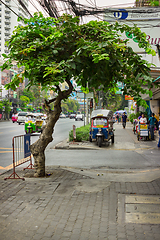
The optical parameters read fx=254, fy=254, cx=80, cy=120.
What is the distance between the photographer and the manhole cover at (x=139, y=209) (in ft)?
14.5

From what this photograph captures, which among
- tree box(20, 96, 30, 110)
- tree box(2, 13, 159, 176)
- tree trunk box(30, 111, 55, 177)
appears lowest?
tree trunk box(30, 111, 55, 177)

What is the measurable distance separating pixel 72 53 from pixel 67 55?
0.22m

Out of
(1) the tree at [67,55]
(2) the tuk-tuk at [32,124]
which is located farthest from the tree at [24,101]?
(1) the tree at [67,55]

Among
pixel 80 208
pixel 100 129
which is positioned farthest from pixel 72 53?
pixel 100 129

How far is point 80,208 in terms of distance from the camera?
4.96m

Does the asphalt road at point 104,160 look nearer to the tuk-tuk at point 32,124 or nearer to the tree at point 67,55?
the tree at point 67,55

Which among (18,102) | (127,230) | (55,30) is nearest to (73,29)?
(55,30)

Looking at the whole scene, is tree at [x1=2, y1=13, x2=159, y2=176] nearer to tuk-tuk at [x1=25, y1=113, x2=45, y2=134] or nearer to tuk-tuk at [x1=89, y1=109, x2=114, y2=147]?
tuk-tuk at [x1=89, y1=109, x2=114, y2=147]

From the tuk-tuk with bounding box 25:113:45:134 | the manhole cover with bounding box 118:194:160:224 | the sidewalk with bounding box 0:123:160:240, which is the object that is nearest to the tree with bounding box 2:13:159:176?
the sidewalk with bounding box 0:123:160:240

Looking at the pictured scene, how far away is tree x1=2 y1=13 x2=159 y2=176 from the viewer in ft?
20.0

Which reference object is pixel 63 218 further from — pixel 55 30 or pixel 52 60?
pixel 55 30

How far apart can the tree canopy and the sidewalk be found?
234 centimetres

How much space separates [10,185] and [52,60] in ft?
11.1

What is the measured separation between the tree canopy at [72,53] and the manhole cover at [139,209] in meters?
2.40
